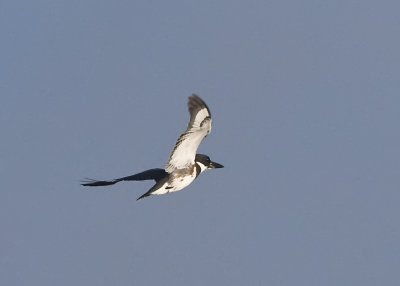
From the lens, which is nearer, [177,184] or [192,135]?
[192,135]

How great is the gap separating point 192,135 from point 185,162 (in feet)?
5.01

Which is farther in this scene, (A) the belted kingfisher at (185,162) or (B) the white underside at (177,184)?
(B) the white underside at (177,184)

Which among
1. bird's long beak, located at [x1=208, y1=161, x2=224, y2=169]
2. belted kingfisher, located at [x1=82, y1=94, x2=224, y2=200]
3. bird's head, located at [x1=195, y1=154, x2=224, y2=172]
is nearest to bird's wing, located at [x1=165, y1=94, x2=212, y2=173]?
belted kingfisher, located at [x1=82, y1=94, x2=224, y2=200]

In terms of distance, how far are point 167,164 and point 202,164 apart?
243 cm

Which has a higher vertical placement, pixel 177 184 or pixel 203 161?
pixel 203 161

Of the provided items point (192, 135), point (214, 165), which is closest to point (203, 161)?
point (214, 165)

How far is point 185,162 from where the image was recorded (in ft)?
137

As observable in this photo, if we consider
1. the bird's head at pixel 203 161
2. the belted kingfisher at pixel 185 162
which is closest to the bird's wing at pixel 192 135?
the belted kingfisher at pixel 185 162

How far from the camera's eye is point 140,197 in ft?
135

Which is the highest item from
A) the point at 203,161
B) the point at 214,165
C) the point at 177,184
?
the point at 214,165

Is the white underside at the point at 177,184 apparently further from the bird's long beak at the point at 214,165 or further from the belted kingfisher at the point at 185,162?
the bird's long beak at the point at 214,165

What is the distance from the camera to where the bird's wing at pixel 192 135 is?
3972 cm

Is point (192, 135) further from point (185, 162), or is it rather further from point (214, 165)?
point (214, 165)

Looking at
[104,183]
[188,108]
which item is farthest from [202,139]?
[104,183]
